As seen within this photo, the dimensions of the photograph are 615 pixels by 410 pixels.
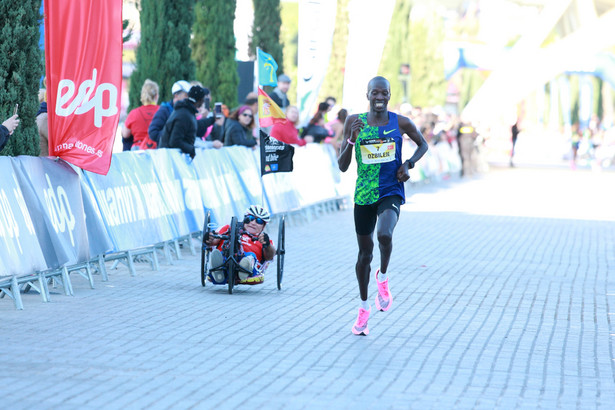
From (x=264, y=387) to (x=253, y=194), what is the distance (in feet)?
30.4

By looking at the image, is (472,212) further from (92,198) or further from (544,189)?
(92,198)

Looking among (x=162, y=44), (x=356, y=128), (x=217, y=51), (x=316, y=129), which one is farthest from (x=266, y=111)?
(x=217, y=51)

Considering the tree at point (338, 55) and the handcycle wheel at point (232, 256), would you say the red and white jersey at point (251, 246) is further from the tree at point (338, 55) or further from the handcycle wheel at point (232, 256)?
the tree at point (338, 55)

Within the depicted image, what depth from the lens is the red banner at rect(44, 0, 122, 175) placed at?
10094mm

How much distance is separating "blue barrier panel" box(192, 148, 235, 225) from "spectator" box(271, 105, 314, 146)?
2598mm

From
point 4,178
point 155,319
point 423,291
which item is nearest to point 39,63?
point 4,178

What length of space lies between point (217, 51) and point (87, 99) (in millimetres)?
11691

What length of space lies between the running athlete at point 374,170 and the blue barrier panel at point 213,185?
18.0ft

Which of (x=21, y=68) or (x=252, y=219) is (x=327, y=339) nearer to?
(x=252, y=219)

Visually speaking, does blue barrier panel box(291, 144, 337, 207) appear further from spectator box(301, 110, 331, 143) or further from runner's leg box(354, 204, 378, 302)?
runner's leg box(354, 204, 378, 302)

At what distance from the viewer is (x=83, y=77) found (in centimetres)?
1025

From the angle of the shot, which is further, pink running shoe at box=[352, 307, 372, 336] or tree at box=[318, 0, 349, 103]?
tree at box=[318, 0, 349, 103]

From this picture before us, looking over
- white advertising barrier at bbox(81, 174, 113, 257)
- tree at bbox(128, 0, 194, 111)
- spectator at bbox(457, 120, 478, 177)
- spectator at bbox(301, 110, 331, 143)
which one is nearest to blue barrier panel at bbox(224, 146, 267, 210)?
tree at bbox(128, 0, 194, 111)

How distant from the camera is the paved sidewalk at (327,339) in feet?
20.7
